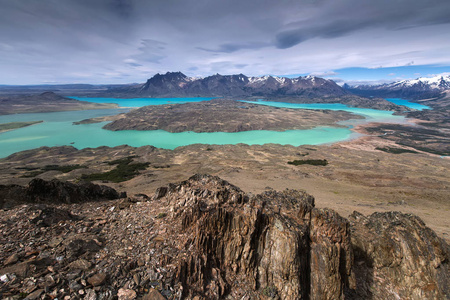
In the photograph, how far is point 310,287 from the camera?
11883mm

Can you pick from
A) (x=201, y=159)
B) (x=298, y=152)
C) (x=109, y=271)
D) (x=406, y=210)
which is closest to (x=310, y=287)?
(x=109, y=271)

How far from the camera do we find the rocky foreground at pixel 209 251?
8.52 m

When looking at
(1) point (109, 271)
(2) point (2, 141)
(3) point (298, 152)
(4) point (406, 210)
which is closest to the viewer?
(1) point (109, 271)

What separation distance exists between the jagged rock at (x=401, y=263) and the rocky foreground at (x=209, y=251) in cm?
6

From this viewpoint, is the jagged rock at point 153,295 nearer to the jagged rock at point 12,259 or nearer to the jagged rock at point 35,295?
the jagged rock at point 35,295

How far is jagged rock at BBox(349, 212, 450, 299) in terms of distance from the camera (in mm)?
12836

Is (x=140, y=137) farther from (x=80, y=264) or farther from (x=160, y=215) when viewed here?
(x=80, y=264)

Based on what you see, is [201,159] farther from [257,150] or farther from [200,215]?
[200,215]

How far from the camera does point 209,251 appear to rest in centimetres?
1099

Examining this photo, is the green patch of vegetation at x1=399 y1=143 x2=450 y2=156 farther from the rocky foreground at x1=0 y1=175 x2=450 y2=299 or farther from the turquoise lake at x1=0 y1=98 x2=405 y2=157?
the rocky foreground at x1=0 y1=175 x2=450 y2=299

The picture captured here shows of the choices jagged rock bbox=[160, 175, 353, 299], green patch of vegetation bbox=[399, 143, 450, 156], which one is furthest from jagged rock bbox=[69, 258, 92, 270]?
green patch of vegetation bbox=[399, 143, 450, 156]

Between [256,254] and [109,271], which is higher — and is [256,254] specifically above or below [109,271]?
below

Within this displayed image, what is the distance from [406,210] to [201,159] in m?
55.2

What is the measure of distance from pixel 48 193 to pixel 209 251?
52.5 ft
